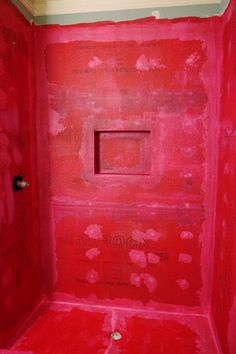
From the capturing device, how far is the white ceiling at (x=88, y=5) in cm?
173

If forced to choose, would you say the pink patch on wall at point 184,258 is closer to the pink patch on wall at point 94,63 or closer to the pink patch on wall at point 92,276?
the pink patch on wall at point 92,276

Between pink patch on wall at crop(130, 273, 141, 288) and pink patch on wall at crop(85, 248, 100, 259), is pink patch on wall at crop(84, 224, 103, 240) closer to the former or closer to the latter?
pink patch on wall at crop(85, 248, 100, 259)

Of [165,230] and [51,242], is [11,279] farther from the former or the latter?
[165,230]

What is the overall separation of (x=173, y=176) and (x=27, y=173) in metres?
0.93

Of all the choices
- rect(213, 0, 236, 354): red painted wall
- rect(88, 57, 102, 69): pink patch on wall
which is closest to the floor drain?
rect(213, 0, 236, 354): red painted wall

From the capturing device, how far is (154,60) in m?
1.78

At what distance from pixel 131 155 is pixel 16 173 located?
0.72 meters

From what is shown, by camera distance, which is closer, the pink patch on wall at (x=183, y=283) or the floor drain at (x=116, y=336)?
the floor drain at (x=116, y=336)

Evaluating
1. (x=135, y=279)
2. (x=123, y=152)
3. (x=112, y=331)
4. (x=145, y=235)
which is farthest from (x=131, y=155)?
(x=112, y=331)

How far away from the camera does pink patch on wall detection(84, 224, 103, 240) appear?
1951 mm

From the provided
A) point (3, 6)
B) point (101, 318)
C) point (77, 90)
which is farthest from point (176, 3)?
point (101, 318)

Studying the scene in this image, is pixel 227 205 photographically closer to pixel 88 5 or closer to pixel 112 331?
pixel 112 331

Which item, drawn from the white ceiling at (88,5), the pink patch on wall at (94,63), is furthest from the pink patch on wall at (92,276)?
the white ceiling at (88,5)

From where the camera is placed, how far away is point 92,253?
197cm
